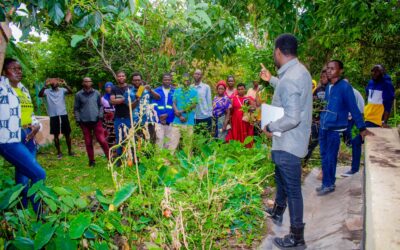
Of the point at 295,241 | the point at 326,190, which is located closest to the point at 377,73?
the point at 326,190

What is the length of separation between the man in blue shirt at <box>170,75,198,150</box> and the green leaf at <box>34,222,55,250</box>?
12.5ft

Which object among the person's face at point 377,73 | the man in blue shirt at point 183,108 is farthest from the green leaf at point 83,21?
the person's face at point 377,73

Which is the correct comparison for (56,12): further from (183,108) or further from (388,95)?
(388,95)

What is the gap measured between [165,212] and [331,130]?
2794 millimetres

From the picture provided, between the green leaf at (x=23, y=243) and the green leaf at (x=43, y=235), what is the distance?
0.27 ft

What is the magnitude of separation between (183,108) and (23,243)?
14.1ft

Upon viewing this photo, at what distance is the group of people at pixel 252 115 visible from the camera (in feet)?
10.7

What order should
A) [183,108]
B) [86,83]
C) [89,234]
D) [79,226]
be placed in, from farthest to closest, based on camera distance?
[86,83] < [183,108] < [89,234] < [79,226]

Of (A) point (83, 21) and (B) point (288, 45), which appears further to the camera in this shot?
(B) point (288, 45)

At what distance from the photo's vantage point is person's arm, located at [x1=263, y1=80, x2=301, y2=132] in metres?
3.13

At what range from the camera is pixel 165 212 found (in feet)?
9.29

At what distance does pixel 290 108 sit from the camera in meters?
3.15

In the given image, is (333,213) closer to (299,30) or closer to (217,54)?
(299,30)

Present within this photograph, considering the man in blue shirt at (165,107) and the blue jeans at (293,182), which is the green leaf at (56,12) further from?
the man in blue shirt at (165,107)
